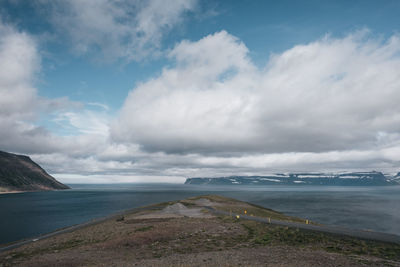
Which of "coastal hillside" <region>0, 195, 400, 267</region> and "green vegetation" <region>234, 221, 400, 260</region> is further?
"green vegetation" <region>234, 221, 400, 260</region>

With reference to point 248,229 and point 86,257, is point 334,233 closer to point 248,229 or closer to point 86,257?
point 248,229

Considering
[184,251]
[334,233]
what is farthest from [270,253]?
[334,233]

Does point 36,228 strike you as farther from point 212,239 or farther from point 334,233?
point 334,233

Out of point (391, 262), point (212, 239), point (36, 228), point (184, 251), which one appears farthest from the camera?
point (36, 228)

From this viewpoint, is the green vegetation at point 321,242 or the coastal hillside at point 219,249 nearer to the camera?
the coastal hillside at point 219,249

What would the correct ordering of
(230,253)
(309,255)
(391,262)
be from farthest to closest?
(230,253)
(309,255)
(391,262)

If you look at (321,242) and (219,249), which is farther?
(321,242)

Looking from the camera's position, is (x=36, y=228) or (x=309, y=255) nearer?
(x=309, y=255)

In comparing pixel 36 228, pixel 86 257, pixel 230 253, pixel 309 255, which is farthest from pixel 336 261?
pixel 36 228

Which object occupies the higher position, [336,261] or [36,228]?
[336,261]
